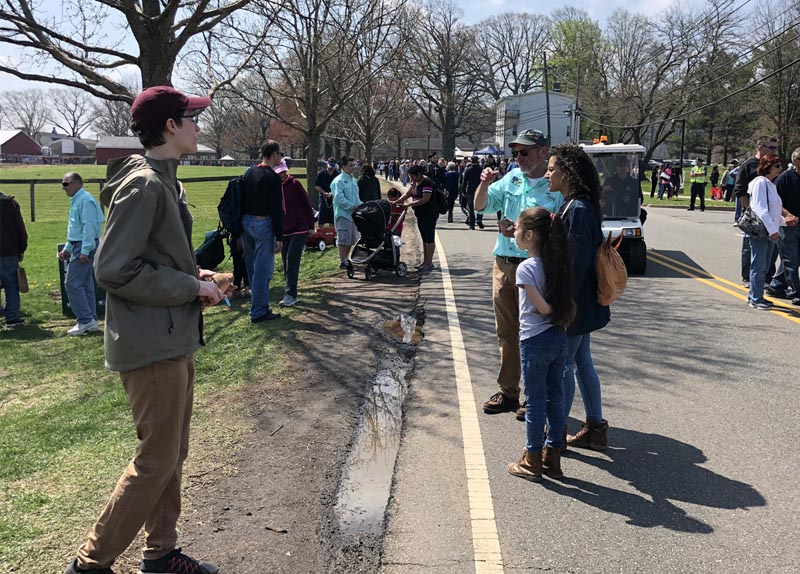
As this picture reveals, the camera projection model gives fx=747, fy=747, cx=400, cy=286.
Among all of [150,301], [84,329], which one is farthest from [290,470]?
[84,329]

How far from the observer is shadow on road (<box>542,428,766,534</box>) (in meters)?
4.00

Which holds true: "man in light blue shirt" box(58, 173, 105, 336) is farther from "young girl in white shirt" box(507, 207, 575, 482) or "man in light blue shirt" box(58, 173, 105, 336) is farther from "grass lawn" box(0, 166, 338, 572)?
"young girl in white shirt" box(507, 207, 575, 482)

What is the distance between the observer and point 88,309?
368 inches

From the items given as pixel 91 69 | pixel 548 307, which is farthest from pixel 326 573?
pixel 91 69

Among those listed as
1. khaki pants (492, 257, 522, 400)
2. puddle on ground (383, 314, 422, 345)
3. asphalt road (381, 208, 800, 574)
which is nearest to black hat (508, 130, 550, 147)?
khaki pants (492, 257, 522, 400)

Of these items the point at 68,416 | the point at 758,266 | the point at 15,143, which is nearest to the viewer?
the point at 68,416

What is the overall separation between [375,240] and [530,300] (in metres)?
7.97

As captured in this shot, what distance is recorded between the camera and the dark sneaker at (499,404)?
223 inches

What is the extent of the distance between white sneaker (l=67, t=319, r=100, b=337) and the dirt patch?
9.98 ft

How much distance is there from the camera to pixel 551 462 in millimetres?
4477

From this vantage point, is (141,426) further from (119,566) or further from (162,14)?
(162,14)

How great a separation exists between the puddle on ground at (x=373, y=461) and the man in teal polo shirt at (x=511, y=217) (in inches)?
31.6

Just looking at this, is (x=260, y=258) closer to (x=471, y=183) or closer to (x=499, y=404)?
(x=499, y=404)

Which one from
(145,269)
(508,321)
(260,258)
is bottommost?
(508,321)
